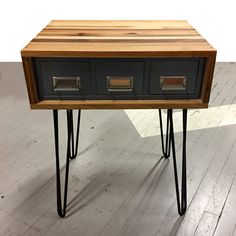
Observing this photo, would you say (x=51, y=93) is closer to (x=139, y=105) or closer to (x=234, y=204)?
(x=139, y=105)

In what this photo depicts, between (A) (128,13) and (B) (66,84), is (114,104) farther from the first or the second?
(A) (128,13)

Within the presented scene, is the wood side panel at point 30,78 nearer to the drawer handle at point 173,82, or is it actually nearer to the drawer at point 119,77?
the drawer at point 119,77

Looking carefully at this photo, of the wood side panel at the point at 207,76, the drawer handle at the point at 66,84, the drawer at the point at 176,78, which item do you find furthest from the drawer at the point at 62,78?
the wood side panel at the point at 207,76

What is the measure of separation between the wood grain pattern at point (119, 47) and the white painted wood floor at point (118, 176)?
55cm

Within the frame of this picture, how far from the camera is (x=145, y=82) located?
32.9 inches

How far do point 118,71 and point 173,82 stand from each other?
0.18 meters

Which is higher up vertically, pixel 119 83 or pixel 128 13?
pixel 119 83

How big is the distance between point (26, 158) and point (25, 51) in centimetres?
89

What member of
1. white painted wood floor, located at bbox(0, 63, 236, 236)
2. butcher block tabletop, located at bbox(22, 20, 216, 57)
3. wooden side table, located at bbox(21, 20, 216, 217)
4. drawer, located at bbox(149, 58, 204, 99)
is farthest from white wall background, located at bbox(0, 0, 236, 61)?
drawer, located at bbox(149, 58, 204, 99)

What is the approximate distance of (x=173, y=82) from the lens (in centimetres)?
84

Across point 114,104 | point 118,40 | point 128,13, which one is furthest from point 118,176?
point 128,13

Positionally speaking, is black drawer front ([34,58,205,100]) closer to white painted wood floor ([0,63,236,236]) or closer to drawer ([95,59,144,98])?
drawer ([95,59,144,98])

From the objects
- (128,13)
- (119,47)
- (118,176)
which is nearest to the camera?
(119,47)

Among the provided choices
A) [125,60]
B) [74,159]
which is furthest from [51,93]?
[74,159]
